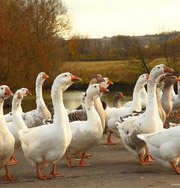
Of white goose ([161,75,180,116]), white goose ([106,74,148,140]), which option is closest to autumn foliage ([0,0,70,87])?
white goose ([161,75,180,116])

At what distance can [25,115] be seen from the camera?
11.9 meters

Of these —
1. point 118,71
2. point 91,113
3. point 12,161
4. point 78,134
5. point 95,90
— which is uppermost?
point 95,90

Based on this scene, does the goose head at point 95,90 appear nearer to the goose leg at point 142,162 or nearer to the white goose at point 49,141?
the white goose at point 49,141

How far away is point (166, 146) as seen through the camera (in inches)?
277

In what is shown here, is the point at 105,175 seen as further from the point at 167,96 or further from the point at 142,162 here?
the point at 167,96

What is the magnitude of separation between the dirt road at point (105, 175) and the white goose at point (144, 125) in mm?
310

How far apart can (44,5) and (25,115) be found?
24.9 meters

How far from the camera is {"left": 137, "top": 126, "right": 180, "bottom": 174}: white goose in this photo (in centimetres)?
698

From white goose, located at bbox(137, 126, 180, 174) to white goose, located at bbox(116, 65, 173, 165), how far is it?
563 millimetres

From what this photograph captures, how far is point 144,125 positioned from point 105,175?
4.02 feet

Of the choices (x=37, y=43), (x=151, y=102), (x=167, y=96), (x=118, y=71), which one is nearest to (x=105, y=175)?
(x=151, y=102)

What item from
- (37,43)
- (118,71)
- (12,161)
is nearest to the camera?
(12,161)

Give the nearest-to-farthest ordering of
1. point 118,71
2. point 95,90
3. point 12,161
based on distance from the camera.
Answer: point 95,90, point 12,161, point 118,71

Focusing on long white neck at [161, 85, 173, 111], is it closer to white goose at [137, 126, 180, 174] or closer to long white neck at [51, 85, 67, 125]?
white goose at [137, 126, 180, 174]
